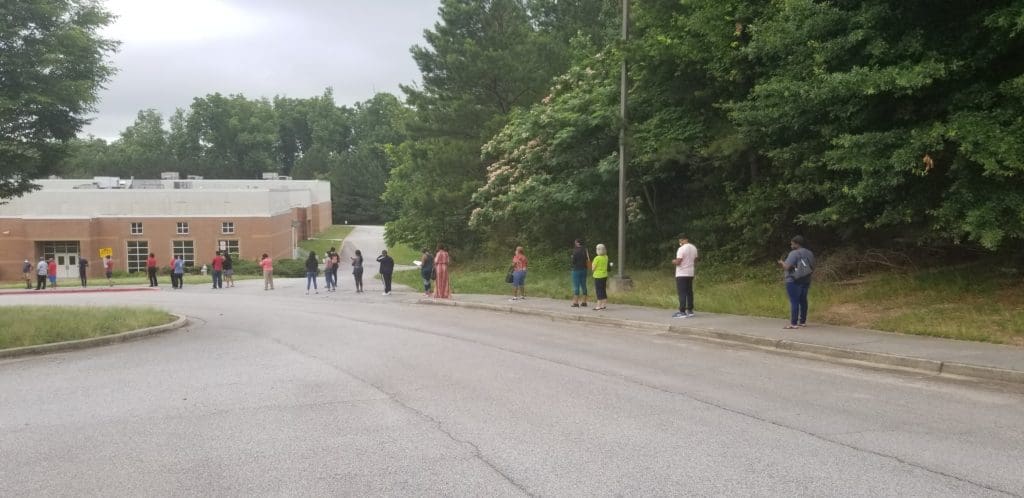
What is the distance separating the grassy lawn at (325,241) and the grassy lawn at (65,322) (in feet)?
176

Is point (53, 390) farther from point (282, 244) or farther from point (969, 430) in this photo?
point (282, 244)

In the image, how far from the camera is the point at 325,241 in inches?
3339

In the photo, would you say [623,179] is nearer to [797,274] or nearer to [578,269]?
[578,269]

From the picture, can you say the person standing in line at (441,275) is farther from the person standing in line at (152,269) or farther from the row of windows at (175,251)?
the row of windows at (175,251)

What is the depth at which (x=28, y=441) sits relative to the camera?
6.51 meters

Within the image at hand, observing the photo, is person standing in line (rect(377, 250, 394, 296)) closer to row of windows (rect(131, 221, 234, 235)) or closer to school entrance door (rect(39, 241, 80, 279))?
row of windows (rect(131, 221, 234, 235))

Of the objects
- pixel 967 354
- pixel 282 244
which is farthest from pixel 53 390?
pixel 282 244

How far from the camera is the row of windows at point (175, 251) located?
185ft

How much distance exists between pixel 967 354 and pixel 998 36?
5306 mm

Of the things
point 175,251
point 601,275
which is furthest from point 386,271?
point 175,251

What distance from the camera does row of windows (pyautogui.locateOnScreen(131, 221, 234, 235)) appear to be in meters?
56.3

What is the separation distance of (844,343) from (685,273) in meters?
4.10

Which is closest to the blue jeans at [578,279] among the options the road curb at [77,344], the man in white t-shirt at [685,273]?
the man in white t-shirt at [685,273]

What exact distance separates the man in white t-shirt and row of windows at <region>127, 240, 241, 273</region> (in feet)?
158
